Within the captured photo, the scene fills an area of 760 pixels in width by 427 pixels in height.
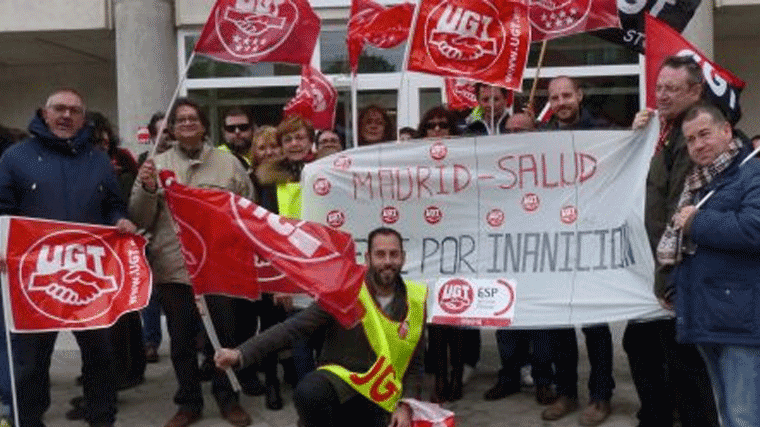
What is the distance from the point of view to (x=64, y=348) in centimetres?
802

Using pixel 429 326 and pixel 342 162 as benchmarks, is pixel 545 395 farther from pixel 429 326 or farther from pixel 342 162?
pixel 342 162

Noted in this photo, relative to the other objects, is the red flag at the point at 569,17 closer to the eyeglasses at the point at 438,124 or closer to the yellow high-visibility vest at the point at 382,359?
the eyeglasses at the point at 438,124

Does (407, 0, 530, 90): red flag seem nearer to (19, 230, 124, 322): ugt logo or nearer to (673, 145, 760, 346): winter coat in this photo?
(673, 145, 760, 346): winter coat

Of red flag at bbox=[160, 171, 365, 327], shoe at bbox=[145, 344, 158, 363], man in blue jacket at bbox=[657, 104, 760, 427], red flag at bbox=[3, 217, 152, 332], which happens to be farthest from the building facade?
man in blue jacket at bbox=[657, 104, 760, 427]

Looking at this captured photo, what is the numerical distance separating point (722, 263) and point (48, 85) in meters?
12.1

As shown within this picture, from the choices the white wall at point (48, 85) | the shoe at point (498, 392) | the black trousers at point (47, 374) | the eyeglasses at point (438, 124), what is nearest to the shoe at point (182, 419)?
the black trousers at point (47, 374)

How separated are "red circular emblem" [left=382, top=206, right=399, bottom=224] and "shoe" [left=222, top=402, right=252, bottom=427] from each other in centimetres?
143

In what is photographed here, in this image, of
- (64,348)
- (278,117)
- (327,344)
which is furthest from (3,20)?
(327,344)

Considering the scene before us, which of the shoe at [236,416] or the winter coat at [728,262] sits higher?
the winter coat at [728,262]

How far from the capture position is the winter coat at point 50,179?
17.8ft

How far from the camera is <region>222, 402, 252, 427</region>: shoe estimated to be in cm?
589

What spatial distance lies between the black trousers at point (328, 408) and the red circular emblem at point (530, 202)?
5.19 ft

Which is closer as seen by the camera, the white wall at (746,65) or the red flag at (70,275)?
the red flag at (70,275)

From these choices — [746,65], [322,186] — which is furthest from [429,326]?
[746,65]
